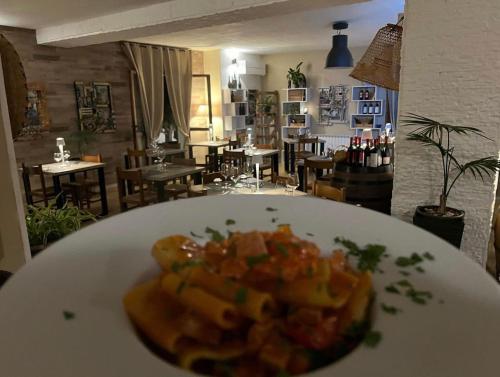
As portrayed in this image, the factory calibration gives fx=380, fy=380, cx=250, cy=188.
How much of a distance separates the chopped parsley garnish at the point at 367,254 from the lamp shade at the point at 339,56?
227 inches

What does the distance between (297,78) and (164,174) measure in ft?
18.4

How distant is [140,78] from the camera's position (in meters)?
6.99

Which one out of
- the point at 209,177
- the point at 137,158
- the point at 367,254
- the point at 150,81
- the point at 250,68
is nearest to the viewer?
the point at 367,254

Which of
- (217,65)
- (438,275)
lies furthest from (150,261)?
(217,65)

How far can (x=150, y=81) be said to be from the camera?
718cm

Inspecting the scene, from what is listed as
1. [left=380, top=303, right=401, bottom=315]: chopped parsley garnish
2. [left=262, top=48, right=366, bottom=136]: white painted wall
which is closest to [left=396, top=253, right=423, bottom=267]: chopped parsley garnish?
[left=380, top=303, right=401, bottom=315]: chopped parsley garnish

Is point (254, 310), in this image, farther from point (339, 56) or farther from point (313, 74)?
point (313, 74)

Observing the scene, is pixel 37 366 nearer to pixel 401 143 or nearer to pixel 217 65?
pixel 401 143

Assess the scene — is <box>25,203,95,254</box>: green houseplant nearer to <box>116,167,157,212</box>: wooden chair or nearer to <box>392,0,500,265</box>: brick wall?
<box>116,167,157,212</box>: wooden chair

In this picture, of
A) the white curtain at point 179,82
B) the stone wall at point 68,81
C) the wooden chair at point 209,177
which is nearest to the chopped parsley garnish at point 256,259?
the wooden chair at point 209,177

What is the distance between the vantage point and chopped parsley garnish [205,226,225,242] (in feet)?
2.16

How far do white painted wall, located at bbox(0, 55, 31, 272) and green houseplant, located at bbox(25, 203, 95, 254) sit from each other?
0.15m

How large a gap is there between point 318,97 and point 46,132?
5.86 m

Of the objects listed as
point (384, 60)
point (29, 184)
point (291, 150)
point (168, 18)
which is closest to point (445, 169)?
point (384, 60)
